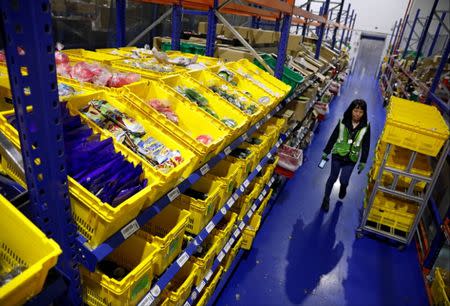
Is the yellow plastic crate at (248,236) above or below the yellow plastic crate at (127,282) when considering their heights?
below

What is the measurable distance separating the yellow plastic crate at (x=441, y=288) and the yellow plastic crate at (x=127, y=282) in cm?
262

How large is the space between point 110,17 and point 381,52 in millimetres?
20913

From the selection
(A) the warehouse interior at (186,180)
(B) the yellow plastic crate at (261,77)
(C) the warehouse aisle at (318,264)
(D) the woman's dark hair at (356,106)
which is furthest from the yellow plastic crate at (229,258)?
(D) the woman's dark hair at (356,106)

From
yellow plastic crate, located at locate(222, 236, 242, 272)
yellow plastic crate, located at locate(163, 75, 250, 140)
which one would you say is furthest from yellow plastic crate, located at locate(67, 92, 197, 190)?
yellow plastic crate, located at locate(222, 236, 242, 272)

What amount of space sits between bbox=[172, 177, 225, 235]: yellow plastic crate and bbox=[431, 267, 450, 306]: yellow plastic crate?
2198 millimetres

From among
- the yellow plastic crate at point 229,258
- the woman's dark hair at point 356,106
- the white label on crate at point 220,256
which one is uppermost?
the woman's dark hair at point 356,106

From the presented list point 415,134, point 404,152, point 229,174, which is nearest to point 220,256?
point 229,174

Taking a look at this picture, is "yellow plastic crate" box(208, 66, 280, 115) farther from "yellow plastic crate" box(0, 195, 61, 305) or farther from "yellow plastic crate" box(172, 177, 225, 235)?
"yellow plastic crate" box(0, 195, 61, 305)

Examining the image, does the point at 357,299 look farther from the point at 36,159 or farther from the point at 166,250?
the point at 36,159

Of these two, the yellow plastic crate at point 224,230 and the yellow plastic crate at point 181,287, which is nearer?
the yellow plastic crate at point 181,287

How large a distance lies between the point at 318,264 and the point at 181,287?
201 cm

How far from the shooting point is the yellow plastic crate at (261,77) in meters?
3.37

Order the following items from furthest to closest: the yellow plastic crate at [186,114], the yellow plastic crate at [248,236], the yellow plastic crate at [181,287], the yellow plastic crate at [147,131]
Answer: the yellow plastic crate at [248,236]
the yellow plastic crate at [186,114]
the yellow plastic crate at [181,287]
the yellow plastic crate at [147,131]

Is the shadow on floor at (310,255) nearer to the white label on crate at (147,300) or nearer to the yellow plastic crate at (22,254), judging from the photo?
the white label on crate at (147,300)
